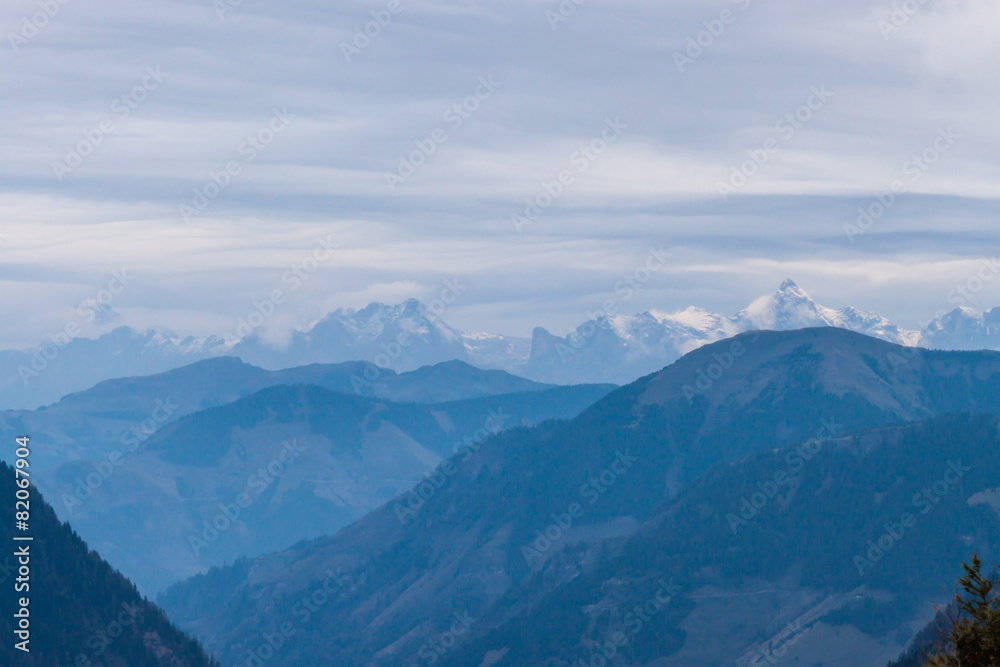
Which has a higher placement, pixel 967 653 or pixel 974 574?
pixel 974 574

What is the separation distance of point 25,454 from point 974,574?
143680mm

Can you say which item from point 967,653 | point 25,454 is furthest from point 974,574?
point 25,454

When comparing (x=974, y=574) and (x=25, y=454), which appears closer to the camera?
(x=974, y=574)

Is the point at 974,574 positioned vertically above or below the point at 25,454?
below

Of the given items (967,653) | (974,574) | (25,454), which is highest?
(25,454)

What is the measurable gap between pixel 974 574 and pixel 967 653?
4347 millimetres

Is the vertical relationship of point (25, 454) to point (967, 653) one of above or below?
above

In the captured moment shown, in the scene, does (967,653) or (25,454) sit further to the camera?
(25,454)

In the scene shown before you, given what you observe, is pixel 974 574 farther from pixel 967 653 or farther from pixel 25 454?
pixel 25 454

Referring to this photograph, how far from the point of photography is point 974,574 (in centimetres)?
6744

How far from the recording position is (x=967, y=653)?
224ft

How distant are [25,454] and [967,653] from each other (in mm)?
143012

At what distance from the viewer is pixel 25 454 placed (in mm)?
179000
